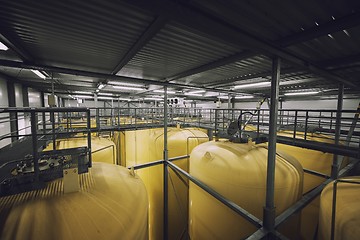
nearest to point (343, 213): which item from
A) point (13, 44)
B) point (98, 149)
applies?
point (98, 149)

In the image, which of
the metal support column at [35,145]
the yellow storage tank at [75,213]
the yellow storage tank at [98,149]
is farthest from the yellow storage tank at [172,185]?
the metal support column at [35,145]

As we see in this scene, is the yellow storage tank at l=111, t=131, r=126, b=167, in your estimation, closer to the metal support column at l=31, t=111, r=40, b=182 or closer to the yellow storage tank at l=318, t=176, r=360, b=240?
the metal support column at l=31, t=111, r=40, b=182

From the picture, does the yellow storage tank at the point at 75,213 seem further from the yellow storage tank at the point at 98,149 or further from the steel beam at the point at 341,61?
the steel beam at the point at 341,61

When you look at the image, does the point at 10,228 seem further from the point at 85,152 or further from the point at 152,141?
the point at 152,141

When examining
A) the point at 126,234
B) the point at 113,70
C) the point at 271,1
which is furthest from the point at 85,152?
the point at 271,1

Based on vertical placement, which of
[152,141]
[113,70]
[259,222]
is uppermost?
[113,70]

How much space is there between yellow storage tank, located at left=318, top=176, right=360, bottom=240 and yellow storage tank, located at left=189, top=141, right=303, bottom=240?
0.35 metres

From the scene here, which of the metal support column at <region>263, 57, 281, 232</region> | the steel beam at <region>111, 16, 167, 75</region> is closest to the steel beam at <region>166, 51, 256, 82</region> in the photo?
the metal support column at <region>263, 57, 281, 232</region>

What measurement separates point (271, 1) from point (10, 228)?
248cm

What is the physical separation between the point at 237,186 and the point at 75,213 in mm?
1838

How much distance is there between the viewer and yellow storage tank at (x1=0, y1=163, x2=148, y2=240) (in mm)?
1019

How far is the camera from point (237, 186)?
207cm

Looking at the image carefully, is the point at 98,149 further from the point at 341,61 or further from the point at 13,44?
the point at 341,61

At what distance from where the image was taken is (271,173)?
1767mm
